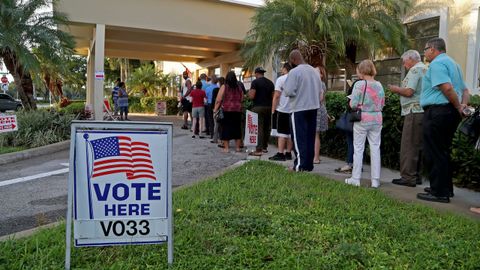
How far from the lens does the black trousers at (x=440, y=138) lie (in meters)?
4.95

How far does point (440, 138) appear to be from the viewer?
4.99 m

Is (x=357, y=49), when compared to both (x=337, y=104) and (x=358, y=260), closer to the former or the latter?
(x=337, y=104)

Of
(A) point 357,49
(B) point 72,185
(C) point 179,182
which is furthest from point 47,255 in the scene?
(A) point 357,49

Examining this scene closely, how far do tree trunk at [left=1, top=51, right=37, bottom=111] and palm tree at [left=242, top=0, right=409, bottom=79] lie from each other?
7.77 metres

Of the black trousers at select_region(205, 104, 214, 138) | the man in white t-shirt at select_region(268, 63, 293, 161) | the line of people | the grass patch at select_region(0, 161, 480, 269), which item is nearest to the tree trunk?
the black trousers at select_region(205, 104, 214, 138)

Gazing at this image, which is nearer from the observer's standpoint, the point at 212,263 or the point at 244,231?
the point at 212,263

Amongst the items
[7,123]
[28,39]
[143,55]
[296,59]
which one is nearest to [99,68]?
[28,39]

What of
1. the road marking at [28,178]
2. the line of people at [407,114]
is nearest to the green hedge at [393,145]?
the line of people at [407,114]

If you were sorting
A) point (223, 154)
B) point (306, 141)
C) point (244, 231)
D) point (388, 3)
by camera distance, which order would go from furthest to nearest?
point (388, 3), point (223, 154), point (306, 141), point (244, 231)

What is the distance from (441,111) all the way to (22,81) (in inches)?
522

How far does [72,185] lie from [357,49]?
42.3 ft

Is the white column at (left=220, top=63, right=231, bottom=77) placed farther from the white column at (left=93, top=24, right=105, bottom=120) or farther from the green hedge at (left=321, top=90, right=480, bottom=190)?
the green hedge at (left=321, top=90, right=480, bottom=190)

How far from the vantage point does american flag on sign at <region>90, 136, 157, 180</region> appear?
2.95 m

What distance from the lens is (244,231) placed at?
12.6ft
